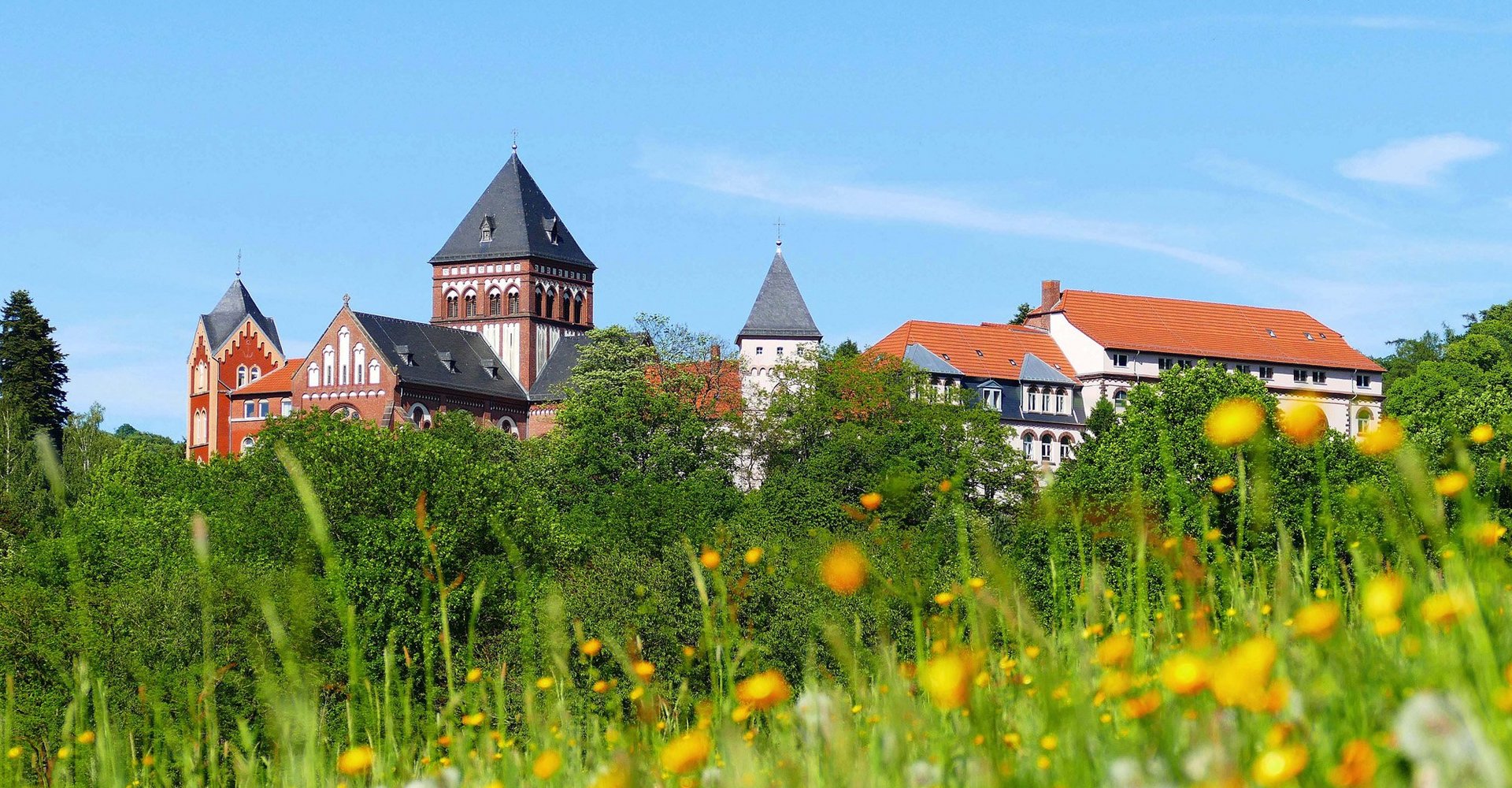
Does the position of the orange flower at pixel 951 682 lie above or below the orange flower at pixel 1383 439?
below

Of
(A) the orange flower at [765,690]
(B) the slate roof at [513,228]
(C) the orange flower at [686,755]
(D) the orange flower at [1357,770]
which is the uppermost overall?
(B) the slate roof at [513,228]

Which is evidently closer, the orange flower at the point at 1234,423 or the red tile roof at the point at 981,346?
the orange flower at the point at 1234,423

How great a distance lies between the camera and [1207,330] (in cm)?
9106

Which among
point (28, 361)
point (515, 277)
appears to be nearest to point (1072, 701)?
point (28, 361)

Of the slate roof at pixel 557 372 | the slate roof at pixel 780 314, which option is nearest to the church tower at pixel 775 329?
the slate roof at pixel 780 314

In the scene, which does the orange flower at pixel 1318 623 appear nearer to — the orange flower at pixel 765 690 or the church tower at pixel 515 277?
Answer: the orange flower at pixel 765 690

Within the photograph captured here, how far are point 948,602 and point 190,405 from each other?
100196 mm

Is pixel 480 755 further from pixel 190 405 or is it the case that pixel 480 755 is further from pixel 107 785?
pixel 190 405

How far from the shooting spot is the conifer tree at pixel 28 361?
73125mm

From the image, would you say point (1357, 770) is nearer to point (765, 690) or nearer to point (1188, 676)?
point (1188, 676)

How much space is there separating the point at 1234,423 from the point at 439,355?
8430cm

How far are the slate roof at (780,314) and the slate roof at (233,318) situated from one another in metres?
31.1

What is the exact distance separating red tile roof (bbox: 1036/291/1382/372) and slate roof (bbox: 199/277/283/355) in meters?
47.1

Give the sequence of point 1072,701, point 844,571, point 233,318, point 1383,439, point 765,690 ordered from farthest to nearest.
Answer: point 233,318 → point 1383,439 → point 844,571 → point 1072,701 → point 765,690
